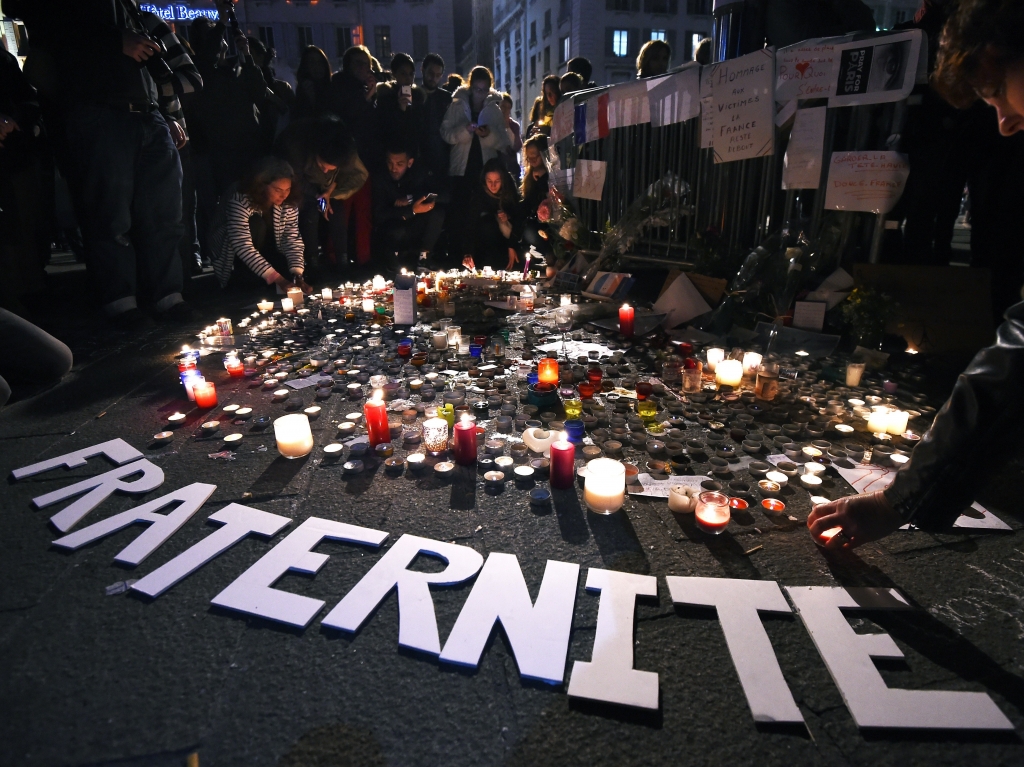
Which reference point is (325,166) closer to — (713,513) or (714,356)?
(714,356)

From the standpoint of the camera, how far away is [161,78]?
4.98 meters

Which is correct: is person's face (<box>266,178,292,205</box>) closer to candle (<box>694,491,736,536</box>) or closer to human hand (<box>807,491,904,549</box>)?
candle (<box>694,491,736,536</box>)

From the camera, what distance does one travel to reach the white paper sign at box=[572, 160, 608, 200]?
21.7ft

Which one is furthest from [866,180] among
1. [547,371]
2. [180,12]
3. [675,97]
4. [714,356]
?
[180,12]

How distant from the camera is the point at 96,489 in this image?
98.3 inches

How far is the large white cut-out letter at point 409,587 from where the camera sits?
1714mm

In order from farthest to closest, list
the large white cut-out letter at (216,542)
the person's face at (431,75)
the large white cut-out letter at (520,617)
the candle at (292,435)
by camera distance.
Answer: the person's face at (431,75) < the candle at (292,435) < the large white cut-out letter at (216,542) < the large white cut-out letter at (520,617)

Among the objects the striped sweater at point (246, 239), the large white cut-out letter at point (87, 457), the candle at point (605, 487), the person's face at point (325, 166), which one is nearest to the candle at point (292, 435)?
the large white cut-out letter at point (87, 457)

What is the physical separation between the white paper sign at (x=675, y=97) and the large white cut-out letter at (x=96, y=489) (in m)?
5.10

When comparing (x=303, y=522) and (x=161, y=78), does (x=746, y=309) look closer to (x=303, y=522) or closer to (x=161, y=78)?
(x=303, y=522)

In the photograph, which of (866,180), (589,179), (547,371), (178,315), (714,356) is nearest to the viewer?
(547,371)

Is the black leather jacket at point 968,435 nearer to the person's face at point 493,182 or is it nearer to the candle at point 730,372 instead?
the candle at point 730,372

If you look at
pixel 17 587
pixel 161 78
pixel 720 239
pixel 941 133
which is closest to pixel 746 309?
pixel 720 239

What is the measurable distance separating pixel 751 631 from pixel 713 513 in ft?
1.74
